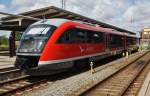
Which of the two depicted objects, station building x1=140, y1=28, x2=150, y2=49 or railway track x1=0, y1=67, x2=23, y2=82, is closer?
railway track x1=0, y1=67, x2=23, y2=82

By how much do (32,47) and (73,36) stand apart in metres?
2.99

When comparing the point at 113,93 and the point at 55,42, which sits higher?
the point at 55,42

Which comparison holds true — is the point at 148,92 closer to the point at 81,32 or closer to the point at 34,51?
the point at 34,51

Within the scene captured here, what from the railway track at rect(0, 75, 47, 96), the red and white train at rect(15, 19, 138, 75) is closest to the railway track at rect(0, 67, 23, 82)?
the railway track at rect(0, 75, 47, 96)

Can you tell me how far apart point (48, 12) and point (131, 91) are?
59.5 feet

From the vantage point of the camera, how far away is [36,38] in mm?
14547

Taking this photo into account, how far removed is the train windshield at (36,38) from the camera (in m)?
14.2

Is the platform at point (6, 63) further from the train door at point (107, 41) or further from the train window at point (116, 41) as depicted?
the train window at point (116, 41)

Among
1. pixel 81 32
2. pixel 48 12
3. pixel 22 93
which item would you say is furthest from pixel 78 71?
pixel 48 12

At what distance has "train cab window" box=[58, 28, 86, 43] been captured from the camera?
Result: 15312 mm

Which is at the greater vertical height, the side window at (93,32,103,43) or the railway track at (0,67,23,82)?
the side window at (93,32,103,43)

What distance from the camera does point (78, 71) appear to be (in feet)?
61.9

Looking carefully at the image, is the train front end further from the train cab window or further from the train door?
the train door

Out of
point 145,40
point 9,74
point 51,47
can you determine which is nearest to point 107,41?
point 9,74
